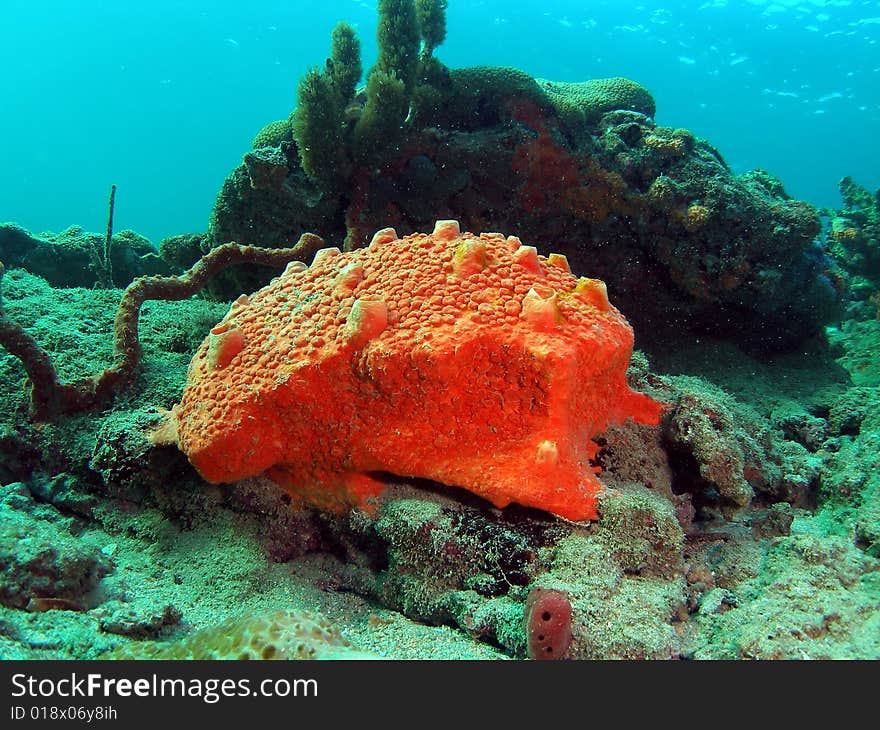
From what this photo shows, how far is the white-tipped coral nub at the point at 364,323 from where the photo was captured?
2.09 meters

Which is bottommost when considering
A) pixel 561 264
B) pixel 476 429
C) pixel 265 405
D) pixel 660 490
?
pixel 660 490

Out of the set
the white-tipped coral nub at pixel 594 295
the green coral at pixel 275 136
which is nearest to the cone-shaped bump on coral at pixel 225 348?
the white-tipped coral nub at pixel 594 295

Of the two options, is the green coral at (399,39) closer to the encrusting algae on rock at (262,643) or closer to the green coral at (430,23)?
the green coral at (430,23)

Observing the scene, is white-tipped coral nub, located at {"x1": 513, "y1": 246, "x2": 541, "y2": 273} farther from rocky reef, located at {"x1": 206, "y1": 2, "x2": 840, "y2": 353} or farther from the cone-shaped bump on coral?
rocky reef, located at {"x1": 206, "y1": 2, "x2": 840, "y2": 353}

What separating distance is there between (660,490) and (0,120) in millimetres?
113702

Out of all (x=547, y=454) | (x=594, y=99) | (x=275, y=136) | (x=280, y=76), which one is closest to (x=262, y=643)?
(x=547, y=454)

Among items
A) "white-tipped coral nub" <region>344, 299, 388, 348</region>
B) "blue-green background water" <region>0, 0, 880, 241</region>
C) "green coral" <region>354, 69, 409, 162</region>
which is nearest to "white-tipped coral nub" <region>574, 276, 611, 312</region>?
"white-tipped coral nub" <region>344, 299, 388, 348</region>

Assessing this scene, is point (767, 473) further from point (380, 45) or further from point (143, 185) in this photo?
point (143, 185)

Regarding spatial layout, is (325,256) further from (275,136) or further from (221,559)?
(275,136)

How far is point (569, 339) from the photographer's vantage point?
2.05 m

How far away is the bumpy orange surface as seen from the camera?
6.65ft

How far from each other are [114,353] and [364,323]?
187 centimetres

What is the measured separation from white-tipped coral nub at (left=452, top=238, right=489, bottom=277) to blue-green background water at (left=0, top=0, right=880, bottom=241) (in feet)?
155

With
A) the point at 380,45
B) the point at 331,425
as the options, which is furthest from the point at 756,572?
the point at 380,45
